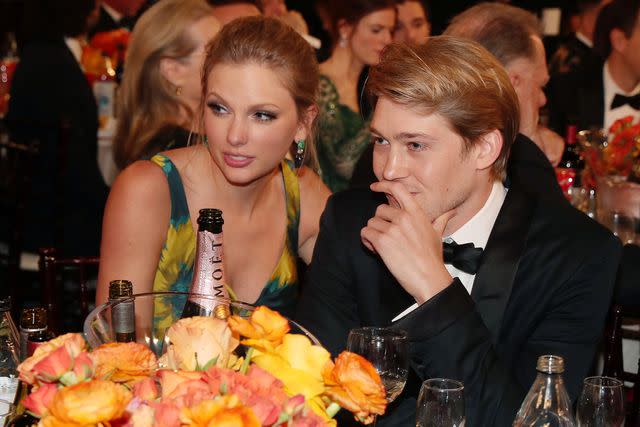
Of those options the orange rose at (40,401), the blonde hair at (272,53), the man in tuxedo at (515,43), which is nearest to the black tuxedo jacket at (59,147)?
the man in tuxedo at (515,43)

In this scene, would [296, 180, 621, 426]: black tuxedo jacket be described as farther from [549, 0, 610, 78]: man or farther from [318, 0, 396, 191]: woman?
[549, 0, 610, 78]: man

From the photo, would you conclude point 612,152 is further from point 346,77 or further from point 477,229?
point 346,77

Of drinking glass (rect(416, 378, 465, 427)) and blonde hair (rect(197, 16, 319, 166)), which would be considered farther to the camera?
blonde hair (rect(197, 16, 319, 166))

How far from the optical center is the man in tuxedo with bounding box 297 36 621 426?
73.0 inches

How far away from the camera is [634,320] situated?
7.41 feet

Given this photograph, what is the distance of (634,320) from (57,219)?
301 centimetres

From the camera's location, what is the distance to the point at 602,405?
4.74 feet

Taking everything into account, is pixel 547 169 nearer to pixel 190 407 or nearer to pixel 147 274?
pixel 147 274

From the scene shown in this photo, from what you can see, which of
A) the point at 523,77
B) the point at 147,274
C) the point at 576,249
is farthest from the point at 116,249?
the point at 523,77

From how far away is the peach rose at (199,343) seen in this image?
1.00m

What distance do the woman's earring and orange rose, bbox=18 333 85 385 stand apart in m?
1.53

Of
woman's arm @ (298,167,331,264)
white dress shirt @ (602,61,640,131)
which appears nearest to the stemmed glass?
woman's arm @ (298,167,331,264)

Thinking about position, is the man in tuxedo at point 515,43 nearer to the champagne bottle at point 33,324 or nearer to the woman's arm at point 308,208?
the woman's arm at point 308,208

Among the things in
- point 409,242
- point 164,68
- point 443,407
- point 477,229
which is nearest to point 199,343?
point 443,407
